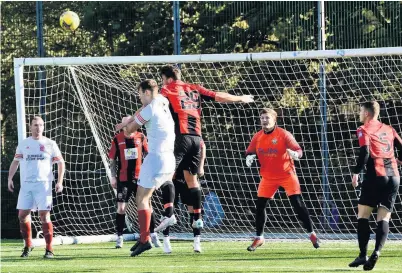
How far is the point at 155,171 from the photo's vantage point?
1162cm

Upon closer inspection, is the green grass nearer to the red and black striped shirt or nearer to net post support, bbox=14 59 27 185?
the red and black striped shirt

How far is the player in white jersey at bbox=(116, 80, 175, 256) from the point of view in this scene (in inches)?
456

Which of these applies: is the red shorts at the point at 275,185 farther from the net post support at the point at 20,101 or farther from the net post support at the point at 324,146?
the net post support at the point at 20,101

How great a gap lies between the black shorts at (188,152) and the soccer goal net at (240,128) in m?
3.79

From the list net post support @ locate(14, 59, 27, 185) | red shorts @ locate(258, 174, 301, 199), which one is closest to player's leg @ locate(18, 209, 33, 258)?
net post support @ locate(14, 59, 27, 185)

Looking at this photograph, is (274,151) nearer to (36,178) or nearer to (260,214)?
(260,214)

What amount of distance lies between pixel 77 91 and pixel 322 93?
14.7 ft

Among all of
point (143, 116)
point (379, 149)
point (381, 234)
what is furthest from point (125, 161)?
point (381, 234)

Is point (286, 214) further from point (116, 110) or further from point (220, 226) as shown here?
point (116, 110)

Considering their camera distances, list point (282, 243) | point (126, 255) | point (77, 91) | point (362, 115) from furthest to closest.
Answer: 1. point (77, 91)
2. point (282, 243)
3. point (126, 255)
4. point (362, 115)

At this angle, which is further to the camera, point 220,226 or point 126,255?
point 220,226

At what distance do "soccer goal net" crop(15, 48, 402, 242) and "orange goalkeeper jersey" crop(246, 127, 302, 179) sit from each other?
2.74m

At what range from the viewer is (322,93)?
1697cm

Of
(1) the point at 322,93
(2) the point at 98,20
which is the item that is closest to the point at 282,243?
(1) the point at 322,93
